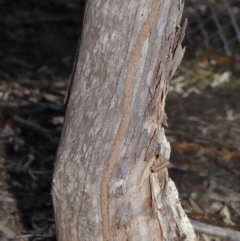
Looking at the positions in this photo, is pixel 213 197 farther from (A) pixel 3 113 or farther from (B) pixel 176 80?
(B) pixel 176 80

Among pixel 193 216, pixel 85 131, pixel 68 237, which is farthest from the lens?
pixel 193 216

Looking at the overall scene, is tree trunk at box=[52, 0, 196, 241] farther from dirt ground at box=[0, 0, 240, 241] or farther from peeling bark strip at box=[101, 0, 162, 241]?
dirt ground at box=[0, 0, 240, 241]

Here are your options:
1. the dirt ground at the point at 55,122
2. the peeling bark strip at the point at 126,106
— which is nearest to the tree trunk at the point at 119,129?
the peeling bark strip at the point at 126,106

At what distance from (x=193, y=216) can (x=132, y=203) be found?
2.91 feet

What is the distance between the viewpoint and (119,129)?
212cm

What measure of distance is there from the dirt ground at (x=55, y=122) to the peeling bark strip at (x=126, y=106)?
714 millimetres

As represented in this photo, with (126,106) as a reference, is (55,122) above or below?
below

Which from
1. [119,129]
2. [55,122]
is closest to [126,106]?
[119,129]

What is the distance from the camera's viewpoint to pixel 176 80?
15.4ft

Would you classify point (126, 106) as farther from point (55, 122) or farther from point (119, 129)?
point (55, 122)

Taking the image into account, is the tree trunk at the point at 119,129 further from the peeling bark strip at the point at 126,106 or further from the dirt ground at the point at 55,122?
the dirt ground at the point at 55,122

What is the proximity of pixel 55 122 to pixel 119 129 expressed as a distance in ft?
5.63

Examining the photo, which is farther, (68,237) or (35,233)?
(35,233)

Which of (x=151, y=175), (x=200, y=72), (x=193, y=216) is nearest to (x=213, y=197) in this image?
(x=193, y=216)
